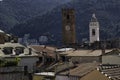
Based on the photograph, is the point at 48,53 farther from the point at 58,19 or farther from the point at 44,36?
the point at 58,19

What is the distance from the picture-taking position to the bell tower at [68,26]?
9144cm

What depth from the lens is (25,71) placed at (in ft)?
159

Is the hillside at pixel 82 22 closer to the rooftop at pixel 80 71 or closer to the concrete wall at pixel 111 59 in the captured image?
the concrete wall at pixel 111 59

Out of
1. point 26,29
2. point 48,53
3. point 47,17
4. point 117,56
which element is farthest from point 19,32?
point 117,56

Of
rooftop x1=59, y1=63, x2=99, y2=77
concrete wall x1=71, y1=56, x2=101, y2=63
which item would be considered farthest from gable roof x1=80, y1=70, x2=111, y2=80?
concrete wall x1=71, y1=56, x2=101, y2=63

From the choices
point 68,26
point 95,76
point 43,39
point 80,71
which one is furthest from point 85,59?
point 43,39

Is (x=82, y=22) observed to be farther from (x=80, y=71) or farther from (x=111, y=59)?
(x=80, y=71)

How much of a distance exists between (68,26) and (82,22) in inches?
3108

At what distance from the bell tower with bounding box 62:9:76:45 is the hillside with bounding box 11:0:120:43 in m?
54.1

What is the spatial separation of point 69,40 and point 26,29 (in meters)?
80.8

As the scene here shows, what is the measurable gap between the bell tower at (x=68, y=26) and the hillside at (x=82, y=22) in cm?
5414

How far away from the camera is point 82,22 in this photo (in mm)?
172250

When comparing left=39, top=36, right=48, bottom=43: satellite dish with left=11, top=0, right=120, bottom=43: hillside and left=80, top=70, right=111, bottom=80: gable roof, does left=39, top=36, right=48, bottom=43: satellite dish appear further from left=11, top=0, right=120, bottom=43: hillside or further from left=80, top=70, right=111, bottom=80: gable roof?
left=80, top=70, right=111, bottom=80: gable roof

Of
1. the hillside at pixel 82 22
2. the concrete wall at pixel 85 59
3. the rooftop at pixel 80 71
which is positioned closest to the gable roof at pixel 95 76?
the rooftop at pixel 80 71
